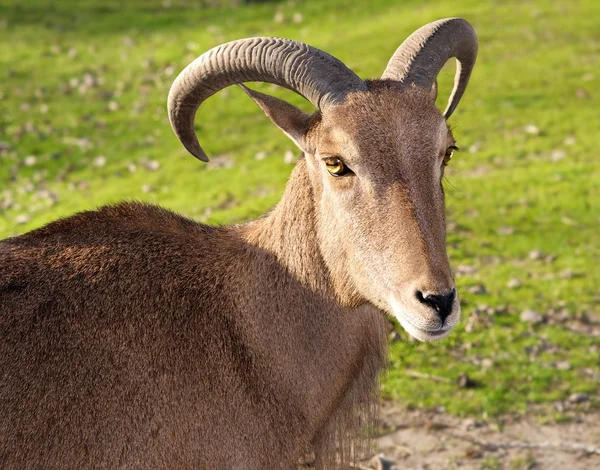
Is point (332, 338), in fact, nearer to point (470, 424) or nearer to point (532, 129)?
point (470, 424)

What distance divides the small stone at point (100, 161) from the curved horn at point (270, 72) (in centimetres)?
1205

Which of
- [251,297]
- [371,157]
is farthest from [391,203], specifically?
[251,297]

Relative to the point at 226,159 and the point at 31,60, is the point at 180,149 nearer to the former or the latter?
the point at 226,159

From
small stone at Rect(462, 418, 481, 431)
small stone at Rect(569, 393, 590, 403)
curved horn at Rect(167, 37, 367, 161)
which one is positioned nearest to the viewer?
curved horn at Rect(167, 37, 367, 161)

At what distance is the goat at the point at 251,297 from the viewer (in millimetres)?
5883

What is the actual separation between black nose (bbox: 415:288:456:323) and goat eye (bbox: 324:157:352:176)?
1.04 m

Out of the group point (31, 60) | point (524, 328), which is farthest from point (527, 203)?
point (31, 60)

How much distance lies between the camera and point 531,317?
1112 cm

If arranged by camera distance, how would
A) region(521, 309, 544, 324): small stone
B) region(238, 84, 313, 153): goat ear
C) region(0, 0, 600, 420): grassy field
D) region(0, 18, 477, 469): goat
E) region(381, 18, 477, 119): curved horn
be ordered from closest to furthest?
region(0, 18, 477, 469): goat
region(238, 84, 313, 153): goat ear
region(381, 18, 477, 119): curved horn
region(0, 0, 600, 420): grassy field
region(521, 309, 544, 324): small stone

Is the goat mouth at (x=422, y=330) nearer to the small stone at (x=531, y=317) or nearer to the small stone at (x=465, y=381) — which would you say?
the small stone at (x=465, y=381)

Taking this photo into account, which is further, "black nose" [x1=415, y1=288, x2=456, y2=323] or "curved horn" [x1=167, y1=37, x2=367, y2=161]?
"curved horn" [x1=167, y1=37, x2=367, y2=161]

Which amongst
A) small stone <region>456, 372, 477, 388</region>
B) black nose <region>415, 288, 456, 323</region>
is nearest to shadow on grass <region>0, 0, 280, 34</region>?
small stone <region>456, 372, 477, 388</region>

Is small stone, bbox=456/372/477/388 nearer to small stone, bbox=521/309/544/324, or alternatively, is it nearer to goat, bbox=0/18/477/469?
small stone, bbox=521/309/544/324

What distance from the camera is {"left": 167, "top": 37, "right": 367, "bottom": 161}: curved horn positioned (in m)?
6.33
